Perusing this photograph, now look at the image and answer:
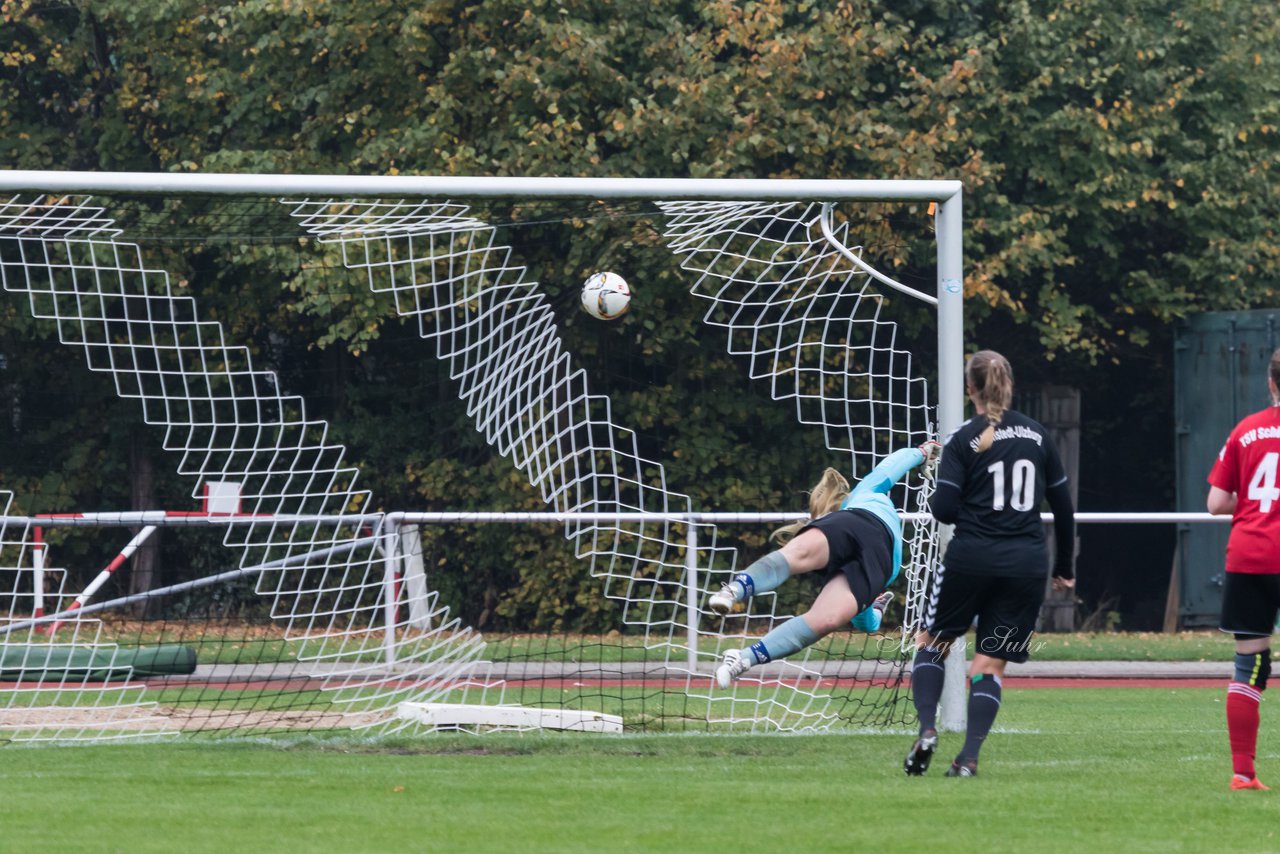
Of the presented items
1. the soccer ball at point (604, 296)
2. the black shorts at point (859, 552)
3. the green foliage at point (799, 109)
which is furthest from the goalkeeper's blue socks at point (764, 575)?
the green foliage at point (799, 109)

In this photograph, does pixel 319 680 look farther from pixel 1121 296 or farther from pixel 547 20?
pixel 1121 296

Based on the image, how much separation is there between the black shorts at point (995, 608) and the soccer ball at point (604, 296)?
2976 mm

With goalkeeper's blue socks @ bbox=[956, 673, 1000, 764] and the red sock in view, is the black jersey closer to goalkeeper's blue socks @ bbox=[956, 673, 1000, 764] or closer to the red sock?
goalkeeper's blue socks @ bbox=[956, 673, 1000, 764]

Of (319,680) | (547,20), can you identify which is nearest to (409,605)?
(319,680)

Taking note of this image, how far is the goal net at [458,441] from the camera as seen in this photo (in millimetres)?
9664

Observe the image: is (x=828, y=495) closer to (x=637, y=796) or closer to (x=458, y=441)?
(x=637, y=796)

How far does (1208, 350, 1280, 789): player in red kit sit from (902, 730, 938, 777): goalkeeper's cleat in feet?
3.94

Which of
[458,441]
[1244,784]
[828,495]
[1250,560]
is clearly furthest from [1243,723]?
[458,441]

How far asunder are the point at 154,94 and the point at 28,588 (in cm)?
898

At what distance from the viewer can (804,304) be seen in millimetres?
11820

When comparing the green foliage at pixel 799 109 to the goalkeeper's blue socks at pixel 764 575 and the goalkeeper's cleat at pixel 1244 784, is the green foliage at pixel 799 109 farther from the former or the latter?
the goalkeeper's cleat at pixel 1244 784

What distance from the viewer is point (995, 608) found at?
7.38 m

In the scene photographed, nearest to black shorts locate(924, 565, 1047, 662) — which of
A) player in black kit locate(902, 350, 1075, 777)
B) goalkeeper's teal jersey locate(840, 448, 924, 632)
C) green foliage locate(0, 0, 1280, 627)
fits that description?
player in black kit locate(902, 350, 1075, 777)

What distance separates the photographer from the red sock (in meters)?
7.06
